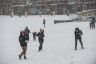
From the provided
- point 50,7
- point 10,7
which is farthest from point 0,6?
point 50,7

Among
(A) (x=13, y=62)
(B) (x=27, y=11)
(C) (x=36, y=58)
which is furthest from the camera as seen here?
(B) (x=27, y=11)

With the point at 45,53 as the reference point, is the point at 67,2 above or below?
below

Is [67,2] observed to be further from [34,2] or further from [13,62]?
[13,62]

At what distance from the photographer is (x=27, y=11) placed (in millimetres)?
97125

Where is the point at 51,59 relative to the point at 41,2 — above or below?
above

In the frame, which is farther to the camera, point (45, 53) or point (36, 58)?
point (45, 53)

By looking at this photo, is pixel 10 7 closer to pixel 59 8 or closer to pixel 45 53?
pixel 59 8

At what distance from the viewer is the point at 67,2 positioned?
9950 cm

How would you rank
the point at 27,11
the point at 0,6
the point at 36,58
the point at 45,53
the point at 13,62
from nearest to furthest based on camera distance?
the point at 13,62, the point at 36,58, the point at 45,53, the point at 0,6, the point at 27,11

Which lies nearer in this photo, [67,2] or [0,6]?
[0,6]

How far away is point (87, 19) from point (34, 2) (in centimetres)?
4419

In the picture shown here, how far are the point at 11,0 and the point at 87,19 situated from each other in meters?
46.1

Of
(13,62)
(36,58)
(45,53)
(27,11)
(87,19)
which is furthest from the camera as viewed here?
(27,11)

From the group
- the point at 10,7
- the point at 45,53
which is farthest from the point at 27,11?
the point at 45,53
